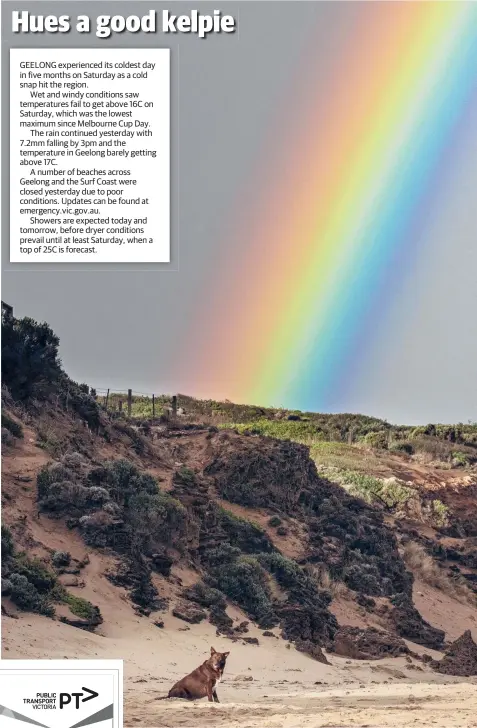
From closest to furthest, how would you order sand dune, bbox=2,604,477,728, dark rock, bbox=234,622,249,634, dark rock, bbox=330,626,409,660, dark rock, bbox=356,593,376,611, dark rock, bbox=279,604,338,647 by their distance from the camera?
sand dune, bbox=2,604,477,728 < dark rock, bbox=234,622,249,634 < dark rock, bbox=330,626,409,660 < dark rock, bbox=279,604,338,647 < dark rock, bbox=356,593,376,611

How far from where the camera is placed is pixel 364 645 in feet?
77.0

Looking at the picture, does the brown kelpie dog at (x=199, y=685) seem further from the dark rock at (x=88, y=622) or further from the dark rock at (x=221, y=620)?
the dark rock at (x=221, y=620)

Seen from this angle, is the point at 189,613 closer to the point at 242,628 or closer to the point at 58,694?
the point at 242,628

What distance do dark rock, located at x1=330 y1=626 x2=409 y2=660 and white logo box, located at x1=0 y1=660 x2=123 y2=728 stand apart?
13.2 meters

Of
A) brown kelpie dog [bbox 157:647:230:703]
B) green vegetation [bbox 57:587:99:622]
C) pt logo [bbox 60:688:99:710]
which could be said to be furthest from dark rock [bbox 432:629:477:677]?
pt logo [bbox 60:688:99:710]

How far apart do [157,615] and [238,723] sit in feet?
26.2

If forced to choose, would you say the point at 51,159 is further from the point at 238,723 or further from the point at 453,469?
the point at 453,469

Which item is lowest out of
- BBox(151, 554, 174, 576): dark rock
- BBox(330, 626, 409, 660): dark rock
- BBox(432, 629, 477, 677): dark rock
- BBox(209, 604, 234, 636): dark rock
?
BBox(432, 629, 477, 677): dark rock

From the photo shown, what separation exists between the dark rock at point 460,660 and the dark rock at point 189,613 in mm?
5218

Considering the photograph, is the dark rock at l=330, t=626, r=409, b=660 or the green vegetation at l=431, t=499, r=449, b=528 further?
the green vegetation at l=431, t=499, r=449, b=528

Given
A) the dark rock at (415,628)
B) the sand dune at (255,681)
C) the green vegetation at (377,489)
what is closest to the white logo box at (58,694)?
the sand dune at (255,681)

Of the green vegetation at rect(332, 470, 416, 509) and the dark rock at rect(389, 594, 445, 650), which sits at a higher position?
the green vegetation at rect(332, 470, 416, 509)

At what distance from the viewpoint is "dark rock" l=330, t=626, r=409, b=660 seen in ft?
75.8

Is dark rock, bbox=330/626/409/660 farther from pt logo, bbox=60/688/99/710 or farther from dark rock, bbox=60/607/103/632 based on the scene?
pt logo, bbox=60/688/99/710
